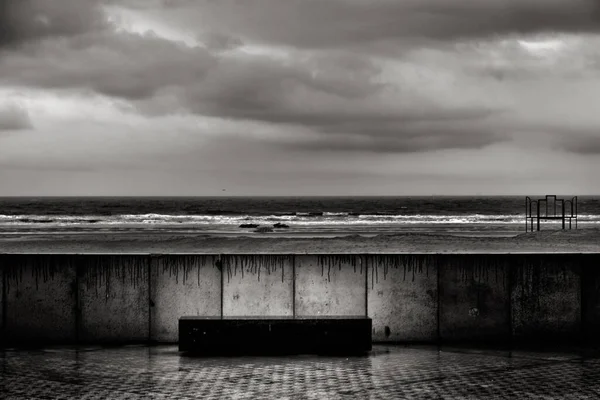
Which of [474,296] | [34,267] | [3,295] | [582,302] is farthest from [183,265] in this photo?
[582,302]

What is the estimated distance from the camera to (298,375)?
698 centimetres

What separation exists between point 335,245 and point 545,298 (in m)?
24.6

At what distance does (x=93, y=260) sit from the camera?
8742 millimetres

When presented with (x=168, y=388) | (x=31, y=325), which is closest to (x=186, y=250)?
(x=31, y=325)

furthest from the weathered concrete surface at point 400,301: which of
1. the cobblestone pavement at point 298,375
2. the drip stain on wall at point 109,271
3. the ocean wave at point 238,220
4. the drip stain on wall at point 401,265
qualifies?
the ocean wave at point 238,220

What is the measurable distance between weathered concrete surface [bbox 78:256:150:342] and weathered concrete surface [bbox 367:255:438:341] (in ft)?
9.18

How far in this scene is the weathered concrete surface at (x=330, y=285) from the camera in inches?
344

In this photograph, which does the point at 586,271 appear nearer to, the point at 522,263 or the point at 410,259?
the point at 522,263

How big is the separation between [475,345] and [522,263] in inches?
46.2

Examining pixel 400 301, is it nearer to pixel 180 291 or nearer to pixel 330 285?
pixel 330 285

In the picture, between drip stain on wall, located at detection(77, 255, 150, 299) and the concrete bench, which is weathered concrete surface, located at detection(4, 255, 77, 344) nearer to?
drip stain on wall, located at detection(77, 255, 150, 299)

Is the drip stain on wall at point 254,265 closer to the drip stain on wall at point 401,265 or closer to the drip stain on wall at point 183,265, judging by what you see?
the drip stain on wall at point 183,265

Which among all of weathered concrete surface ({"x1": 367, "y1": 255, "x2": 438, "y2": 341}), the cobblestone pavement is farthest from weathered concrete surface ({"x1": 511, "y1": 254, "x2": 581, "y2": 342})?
weathered concrete surface ({"x1": 367, "y1": 255, "x2": 438, "y2": 341})

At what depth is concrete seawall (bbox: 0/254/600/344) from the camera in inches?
344
